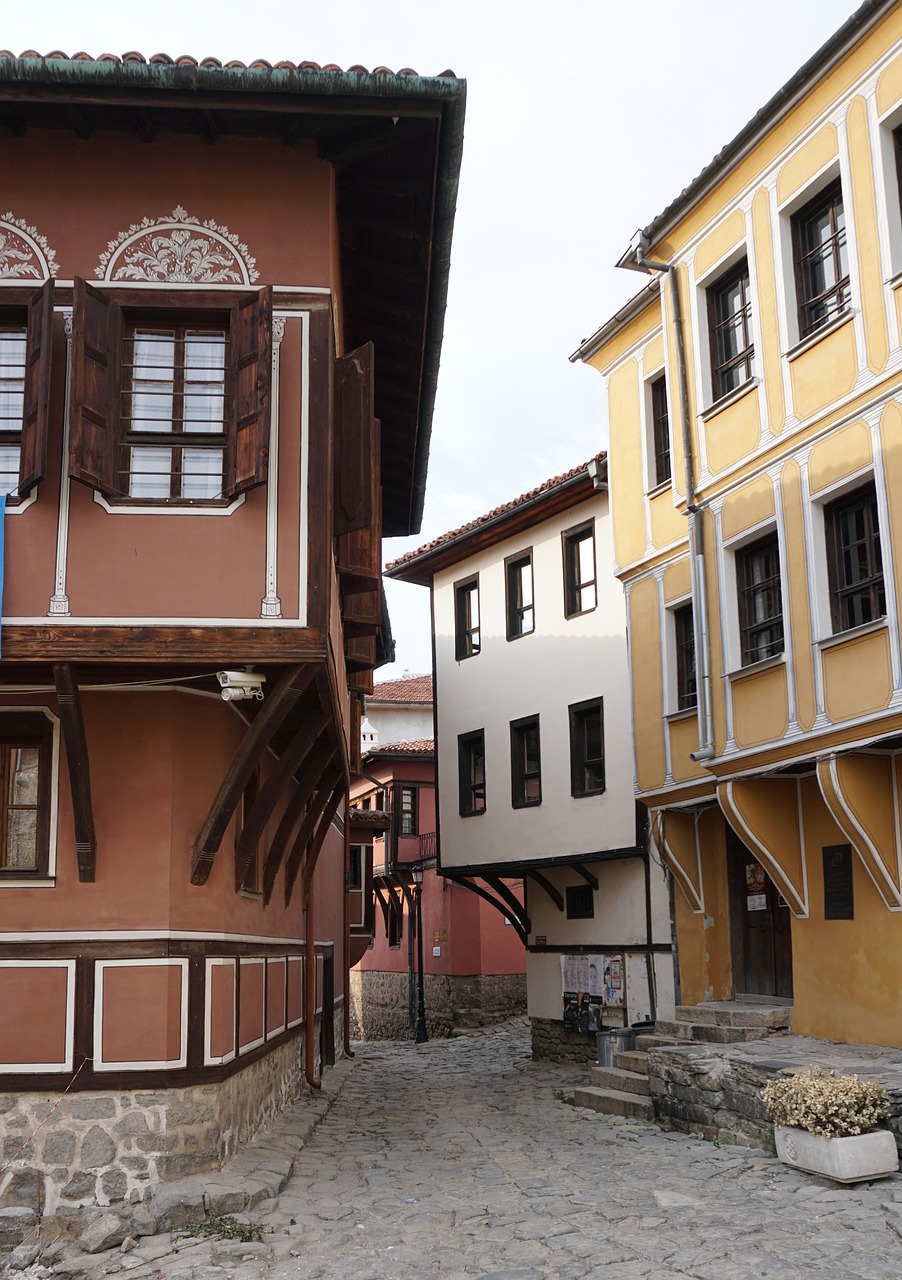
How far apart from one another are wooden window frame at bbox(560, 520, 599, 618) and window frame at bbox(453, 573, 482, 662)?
106 inches

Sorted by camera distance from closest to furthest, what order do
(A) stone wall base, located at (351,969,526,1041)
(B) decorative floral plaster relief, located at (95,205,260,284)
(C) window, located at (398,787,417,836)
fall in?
(B) decorative floral plaster relief, located at (95,205,260,284) < (A) stone wall base, located at (351,969,526,1041) < (C) window, located at (398,787,417,836)

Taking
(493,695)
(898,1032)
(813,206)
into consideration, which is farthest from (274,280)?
(493,695)

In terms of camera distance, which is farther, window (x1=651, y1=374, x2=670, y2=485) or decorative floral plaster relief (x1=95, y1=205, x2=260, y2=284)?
window (x1=651, y1=374, x2=670, y2=485)

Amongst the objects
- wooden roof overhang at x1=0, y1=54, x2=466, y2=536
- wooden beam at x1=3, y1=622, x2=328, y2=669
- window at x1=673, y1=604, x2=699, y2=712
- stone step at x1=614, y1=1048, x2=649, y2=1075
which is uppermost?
wooden roof overhang at x1=0, y1=54, x2=466, y2=536

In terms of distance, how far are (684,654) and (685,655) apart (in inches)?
0.9

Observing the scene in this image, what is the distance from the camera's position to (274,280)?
31.3 ft

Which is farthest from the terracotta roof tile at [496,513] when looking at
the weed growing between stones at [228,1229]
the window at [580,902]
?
the weed growing between stones at [228,1229]

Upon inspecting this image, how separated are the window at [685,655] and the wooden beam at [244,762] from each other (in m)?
7.55

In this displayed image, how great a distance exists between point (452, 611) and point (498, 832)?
4.34 m

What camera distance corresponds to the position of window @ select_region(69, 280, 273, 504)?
8.81m

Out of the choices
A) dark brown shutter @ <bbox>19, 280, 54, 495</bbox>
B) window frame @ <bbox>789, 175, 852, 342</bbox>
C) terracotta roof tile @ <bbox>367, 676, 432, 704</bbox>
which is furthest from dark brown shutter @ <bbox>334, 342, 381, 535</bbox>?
terracotta roof tile @ <bbox>367, 676, 432, 704</bbox>

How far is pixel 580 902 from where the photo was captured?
19.4m

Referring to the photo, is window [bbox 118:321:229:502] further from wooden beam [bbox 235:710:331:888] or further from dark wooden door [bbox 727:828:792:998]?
dark wooden door [bbox 727:828:792:998]

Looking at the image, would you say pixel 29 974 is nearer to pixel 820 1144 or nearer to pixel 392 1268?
pixel 392 1268
